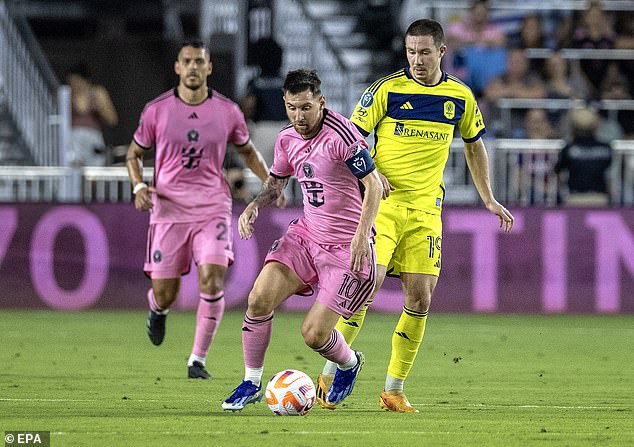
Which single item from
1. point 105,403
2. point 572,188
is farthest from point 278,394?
point 572,188

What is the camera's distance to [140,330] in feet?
51.4

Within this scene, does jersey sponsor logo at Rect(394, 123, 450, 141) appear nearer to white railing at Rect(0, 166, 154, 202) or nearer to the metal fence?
the metal fence

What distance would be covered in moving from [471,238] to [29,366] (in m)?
7.53

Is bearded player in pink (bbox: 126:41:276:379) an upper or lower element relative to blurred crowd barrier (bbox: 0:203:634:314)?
upper

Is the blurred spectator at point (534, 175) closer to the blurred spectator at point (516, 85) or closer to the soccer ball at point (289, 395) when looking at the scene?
the blurred spectator at point (516, 85)

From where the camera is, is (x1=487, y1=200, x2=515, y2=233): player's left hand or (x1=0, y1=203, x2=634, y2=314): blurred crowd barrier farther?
(x1=0, y1=203, x2=634, y2=314): blurred crowd barrier

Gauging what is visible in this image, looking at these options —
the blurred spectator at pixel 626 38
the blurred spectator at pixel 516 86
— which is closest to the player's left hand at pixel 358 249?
the blurred spectator at pixel 516 86

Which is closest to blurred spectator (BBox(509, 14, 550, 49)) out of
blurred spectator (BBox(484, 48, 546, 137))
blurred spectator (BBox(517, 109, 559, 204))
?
blurred spectator (BBox(484, 48, 546, 137))

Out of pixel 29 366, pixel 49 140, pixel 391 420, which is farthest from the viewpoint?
pixel 49 140

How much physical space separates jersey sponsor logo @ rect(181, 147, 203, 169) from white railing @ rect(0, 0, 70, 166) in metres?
9.20

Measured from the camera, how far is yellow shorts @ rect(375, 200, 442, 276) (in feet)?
30.7

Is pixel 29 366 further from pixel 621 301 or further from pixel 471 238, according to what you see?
pixel 621 301

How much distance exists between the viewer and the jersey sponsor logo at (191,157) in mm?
11617

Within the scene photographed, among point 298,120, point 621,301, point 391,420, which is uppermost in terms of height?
point 298,120
